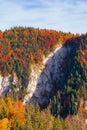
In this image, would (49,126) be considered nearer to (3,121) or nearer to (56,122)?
(56,122)

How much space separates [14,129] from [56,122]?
2537cm

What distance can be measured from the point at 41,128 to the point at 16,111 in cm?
1357

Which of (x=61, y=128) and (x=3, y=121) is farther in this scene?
(x=61, y=128)

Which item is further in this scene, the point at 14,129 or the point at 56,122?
the point at 56,122

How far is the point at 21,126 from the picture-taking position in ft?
571

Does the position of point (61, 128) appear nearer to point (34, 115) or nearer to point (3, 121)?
point (34, 115)

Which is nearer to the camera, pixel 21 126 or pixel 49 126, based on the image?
pixel 21 126

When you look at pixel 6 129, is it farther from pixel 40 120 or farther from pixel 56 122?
pixel 56 122

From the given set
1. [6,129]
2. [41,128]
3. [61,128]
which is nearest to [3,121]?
[6,129]

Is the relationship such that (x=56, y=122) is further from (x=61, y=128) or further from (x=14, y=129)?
(x=14, y=129)

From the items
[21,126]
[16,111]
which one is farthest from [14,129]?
[16,111]

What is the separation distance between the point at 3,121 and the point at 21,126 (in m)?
6.37

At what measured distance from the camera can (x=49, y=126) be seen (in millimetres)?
186250

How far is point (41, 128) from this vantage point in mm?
179375
